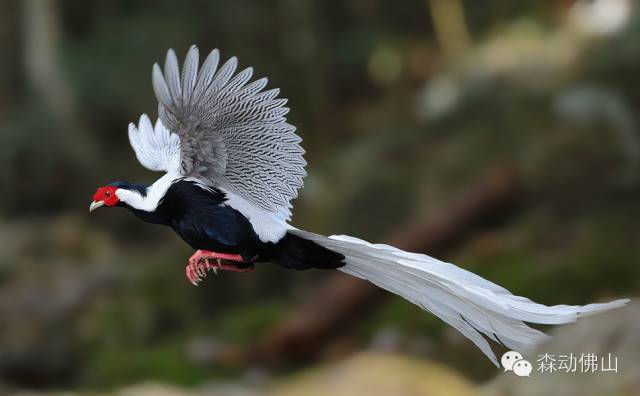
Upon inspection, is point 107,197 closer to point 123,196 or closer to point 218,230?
point 123,196

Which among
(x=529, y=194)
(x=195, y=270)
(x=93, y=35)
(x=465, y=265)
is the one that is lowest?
(x=195, y=270)

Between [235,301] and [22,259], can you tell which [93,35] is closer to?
[22,259]

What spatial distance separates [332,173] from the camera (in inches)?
230

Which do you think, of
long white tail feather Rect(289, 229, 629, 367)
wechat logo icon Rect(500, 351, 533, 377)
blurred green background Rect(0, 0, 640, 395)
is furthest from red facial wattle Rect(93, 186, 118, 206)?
blurred green background Rect(0, 0, 640, 395)

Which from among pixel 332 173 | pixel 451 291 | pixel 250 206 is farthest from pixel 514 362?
pixel 332 173

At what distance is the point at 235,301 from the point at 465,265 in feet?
4.89

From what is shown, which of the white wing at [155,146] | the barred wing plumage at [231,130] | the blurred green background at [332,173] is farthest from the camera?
the blurred green background at [332,173]

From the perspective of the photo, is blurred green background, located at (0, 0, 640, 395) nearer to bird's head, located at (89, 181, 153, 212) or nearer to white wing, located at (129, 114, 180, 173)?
white wing, located at (129, 114, 180, 173)

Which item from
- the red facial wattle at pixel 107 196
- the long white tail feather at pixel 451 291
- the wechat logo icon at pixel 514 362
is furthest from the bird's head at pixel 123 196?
the wechat logo icon at pixel 514 362

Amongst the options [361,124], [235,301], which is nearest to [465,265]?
[235,301]

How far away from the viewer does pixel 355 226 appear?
5.45 meters

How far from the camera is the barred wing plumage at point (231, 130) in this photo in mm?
1324

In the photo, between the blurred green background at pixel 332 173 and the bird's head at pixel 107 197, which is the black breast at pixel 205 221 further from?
the blurred green background at pixel 332 173

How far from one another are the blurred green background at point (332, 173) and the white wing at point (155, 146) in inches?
46.4
